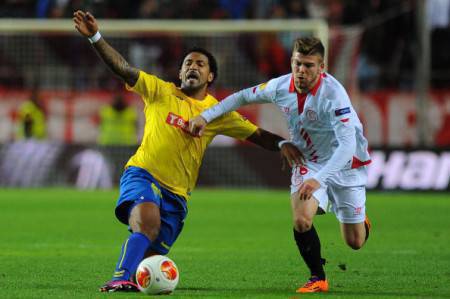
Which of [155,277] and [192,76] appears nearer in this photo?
[155,277]

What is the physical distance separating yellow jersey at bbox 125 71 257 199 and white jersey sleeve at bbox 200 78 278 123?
0.73ft

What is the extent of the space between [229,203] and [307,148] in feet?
32.1

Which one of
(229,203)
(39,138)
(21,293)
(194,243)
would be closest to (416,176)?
(229,203)

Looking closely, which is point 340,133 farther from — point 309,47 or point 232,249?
point 232,249

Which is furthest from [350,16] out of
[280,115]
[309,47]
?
[309,47]

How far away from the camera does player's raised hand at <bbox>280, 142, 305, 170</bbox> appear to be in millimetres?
8867

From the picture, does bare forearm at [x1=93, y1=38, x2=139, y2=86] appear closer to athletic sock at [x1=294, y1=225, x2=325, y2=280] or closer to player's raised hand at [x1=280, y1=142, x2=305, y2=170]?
player's raised hand at [x1=280, y1=142, x2=305, y2=170]

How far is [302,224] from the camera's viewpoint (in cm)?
860

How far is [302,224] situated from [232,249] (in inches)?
141

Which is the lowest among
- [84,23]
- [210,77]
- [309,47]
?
[210,77]

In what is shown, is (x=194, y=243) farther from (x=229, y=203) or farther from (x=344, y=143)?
(x=229, y=203)

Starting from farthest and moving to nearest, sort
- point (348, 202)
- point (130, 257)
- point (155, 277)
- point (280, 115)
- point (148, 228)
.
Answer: point (280, 115) → point (348, 202) → point (148, 228) → point (130, 257) → point (155, 277)

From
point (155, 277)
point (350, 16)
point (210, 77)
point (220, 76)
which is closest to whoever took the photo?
point (155, 277)

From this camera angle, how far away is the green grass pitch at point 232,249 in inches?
343
